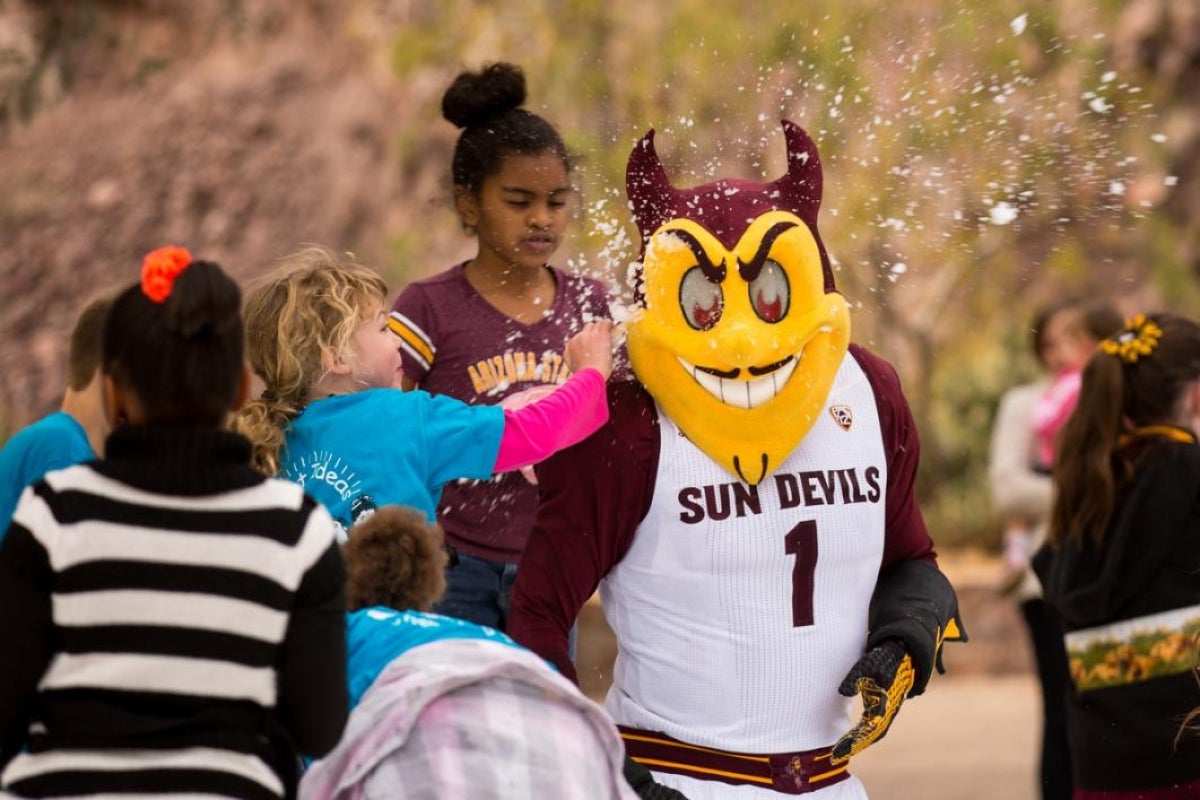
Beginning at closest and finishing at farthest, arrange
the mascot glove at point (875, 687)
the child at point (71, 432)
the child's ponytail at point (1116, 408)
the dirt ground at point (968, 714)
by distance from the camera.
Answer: the mascot glove at point (875, 687) → the child at point (71, 432) → the child's ponytail at point (1116, 408) → the dirt ground at point (968, 714)

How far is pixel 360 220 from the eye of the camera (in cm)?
1116

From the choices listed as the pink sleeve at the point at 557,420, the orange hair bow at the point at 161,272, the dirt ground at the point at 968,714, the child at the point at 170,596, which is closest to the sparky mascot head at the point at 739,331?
the pink sleeve at the point at 557,420

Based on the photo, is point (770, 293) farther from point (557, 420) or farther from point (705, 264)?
point (557, 420)

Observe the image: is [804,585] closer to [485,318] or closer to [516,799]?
[516,799]

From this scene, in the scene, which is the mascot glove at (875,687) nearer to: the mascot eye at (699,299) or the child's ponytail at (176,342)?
the mascot eye at (699,299)

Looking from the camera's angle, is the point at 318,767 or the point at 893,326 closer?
the point at 318,767

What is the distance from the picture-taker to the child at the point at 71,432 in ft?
12.5

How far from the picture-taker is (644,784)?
358 centimetres

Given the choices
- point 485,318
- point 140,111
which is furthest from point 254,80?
point 485,318

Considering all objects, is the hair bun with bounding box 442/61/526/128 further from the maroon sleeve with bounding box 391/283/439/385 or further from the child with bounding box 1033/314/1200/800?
the child with bounding box 1033/314/1200/800

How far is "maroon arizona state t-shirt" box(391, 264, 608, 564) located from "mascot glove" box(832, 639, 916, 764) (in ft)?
4.33

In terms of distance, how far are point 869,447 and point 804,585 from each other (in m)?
0.31

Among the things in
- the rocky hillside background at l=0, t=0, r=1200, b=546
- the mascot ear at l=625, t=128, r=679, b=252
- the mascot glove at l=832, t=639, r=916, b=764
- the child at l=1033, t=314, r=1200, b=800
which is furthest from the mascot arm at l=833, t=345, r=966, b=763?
the rocky hillside background at l=0, t=0, r=1200, b=546

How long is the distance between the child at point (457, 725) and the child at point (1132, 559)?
2055mm
